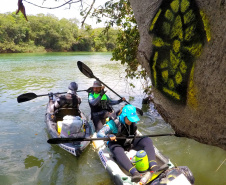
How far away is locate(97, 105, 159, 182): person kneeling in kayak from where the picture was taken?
3.86 meters

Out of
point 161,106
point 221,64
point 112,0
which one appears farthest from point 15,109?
point 221,64

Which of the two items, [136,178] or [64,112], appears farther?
[64,112]

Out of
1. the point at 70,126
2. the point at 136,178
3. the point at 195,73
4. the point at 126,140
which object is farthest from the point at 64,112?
the point at 195,73

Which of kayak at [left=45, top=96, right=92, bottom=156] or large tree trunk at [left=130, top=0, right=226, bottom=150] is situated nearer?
large tree trunk at [left=130, top=0, right=226, bottom=150]

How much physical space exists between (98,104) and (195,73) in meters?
4.80

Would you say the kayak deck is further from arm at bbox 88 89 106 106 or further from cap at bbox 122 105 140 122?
arm at bbox 88 89 106 106

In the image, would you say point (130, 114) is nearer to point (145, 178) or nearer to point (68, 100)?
point (145, 178)

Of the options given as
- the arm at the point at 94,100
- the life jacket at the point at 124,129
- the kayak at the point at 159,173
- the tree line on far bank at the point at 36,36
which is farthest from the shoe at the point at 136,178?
the tree line on far bank at the point at 36,36

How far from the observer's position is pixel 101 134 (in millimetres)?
4070

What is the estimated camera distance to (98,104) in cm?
599

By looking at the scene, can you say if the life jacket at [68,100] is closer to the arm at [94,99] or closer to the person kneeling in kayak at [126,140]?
the arm at [94,99]

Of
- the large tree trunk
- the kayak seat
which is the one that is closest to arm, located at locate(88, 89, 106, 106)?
the kayak seat

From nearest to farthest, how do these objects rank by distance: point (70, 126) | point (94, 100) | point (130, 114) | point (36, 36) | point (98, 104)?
point (130, 114)
point (70, 126)
point (94, 100)
point (98, 104)
point (36, 36)

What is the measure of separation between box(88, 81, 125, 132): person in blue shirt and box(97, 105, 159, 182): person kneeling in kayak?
58.3 inches
